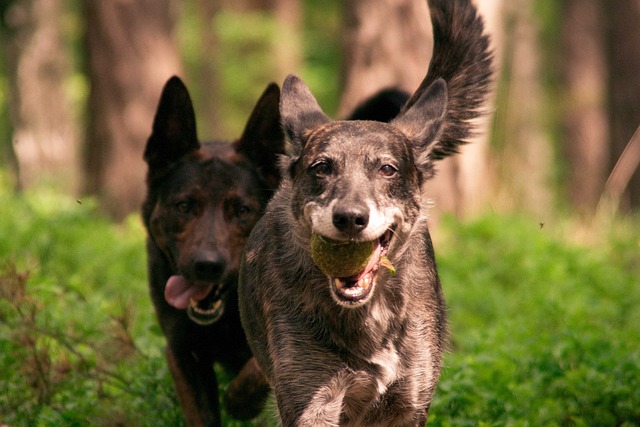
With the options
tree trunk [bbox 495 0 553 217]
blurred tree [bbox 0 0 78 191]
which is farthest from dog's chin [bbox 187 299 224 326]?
tree trunk [bbox 495 0 553 217]

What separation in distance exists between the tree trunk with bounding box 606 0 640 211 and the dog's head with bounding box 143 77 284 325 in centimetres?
1186

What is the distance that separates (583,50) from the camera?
80.3ft

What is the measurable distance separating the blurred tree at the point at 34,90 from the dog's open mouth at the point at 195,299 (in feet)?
24.3

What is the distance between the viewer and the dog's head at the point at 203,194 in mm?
5844

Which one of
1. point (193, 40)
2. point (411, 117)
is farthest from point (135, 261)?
point (193, 40)

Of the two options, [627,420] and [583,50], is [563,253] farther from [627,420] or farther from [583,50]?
[583,50]

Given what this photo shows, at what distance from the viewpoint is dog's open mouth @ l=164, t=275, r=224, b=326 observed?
5.79 metres

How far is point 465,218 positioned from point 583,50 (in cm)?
1425

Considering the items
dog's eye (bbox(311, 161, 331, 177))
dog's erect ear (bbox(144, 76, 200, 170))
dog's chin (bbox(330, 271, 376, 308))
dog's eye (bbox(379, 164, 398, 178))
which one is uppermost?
dog's eye (bbox(379, 164, 398, 178))

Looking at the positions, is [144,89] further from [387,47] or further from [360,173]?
[360,173]

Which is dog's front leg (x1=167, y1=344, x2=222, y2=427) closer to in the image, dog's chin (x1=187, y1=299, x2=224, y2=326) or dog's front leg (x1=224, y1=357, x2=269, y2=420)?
dog's front leg (x1=224, y1=357, x2=269, y2=420)

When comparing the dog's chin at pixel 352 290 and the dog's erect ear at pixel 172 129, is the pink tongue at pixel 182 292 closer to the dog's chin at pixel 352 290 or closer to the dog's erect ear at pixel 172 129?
the dog's erect ear at pixel 172 129

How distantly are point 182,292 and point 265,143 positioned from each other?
1.23 meters

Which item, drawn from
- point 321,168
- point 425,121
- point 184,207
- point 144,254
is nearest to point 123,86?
point 144,254
